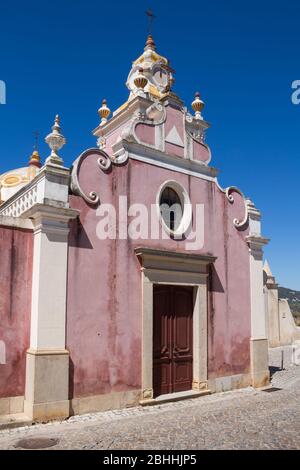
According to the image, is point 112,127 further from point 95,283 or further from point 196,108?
point 95,283

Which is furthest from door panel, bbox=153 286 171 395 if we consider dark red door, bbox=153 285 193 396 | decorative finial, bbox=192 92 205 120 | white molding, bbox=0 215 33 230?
decorative finial, bbox=192 92 205 120

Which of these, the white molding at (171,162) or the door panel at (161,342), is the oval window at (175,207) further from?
the door panel at (161,342)

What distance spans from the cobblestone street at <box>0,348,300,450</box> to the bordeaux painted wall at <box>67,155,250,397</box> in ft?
2.58

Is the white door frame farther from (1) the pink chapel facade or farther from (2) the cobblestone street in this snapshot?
(2) the cobblestone street

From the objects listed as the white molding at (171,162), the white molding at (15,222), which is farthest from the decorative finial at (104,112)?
the white molding at (15,222)

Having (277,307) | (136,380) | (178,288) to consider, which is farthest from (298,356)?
(136,380)

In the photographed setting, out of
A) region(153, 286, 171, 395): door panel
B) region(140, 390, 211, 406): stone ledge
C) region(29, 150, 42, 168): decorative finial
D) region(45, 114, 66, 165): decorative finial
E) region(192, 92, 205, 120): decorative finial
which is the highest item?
region(192, 92, 205, 120): decorative finial

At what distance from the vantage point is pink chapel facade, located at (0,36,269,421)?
316 inches

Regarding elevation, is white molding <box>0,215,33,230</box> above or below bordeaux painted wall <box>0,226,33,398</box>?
above

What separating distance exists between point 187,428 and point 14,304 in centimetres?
381

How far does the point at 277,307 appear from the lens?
22.8 meters

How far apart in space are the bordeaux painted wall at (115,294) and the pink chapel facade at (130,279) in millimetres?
25

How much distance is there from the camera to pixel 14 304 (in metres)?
7.98
